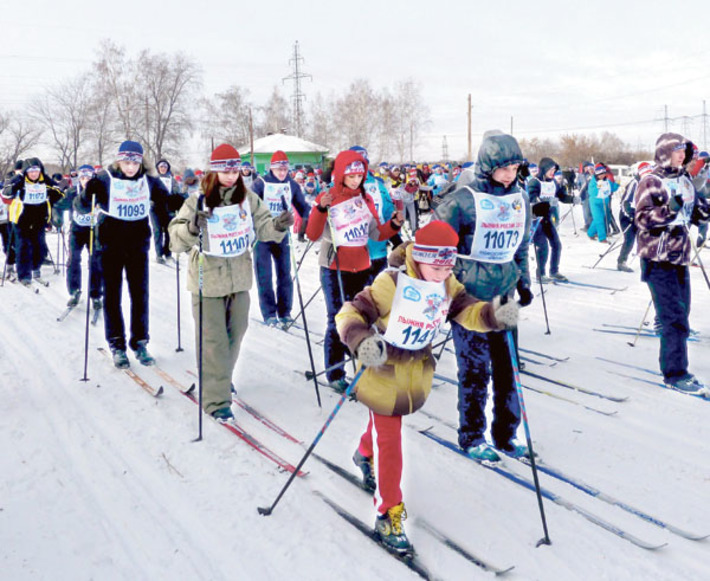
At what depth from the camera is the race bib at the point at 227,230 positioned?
444cm

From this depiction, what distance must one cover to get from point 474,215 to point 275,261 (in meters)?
4.15

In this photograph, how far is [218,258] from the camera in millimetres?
4508

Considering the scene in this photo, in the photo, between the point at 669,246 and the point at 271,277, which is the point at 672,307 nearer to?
the point at 669,246

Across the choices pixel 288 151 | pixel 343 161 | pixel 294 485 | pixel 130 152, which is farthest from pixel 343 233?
pixel 288 151

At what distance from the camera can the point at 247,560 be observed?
9.36ft

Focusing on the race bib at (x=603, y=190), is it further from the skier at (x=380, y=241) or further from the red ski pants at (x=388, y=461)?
the red ski pants at (x=388, y=461)

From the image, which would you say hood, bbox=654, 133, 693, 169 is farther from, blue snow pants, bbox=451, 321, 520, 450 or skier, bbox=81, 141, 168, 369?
skier, bbox=81, 141, 168, 369

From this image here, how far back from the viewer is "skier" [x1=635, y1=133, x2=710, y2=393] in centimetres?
479

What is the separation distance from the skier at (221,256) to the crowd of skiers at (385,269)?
1 cm

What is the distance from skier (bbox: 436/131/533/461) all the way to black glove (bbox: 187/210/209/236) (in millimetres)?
1674

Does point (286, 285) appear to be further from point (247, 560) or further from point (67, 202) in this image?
point (247, 560)

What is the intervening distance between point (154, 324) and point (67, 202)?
1723 millimetres

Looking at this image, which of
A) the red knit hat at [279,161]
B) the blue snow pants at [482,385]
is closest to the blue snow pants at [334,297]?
the blue snow pants at [482,385]

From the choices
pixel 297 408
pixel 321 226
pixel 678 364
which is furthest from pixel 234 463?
pixel 678 364
